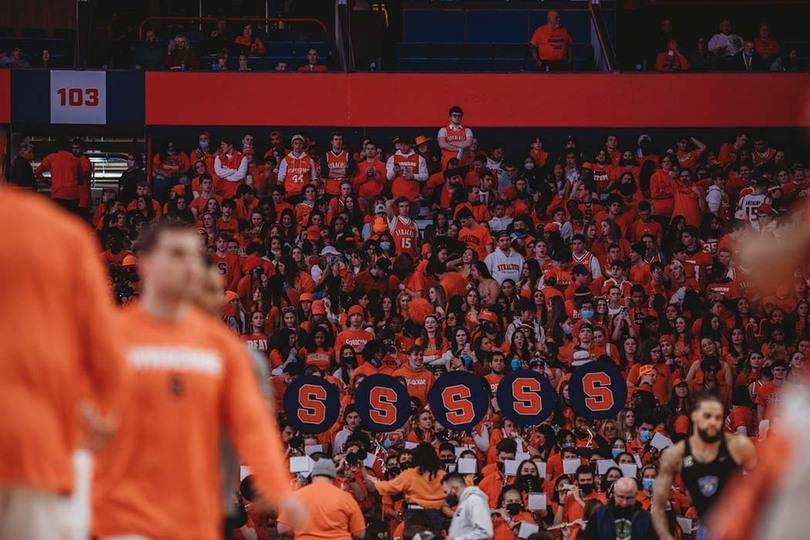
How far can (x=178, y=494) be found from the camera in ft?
18.6

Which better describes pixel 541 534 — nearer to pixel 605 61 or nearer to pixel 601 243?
pixel 601 243

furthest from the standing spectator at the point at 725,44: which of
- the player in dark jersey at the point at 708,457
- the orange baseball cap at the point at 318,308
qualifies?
the player in dark jersey at the point at 708,457

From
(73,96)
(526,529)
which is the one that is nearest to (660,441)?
(526,529)

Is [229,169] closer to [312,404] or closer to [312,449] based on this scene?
[312,404]

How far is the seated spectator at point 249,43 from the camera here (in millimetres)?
26812

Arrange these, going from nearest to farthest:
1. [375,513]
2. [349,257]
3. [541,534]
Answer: [541,534]
[375,513]
[349,257]

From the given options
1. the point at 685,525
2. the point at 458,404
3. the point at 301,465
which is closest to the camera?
the point at 301,465

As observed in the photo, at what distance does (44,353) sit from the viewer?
4.51 metres

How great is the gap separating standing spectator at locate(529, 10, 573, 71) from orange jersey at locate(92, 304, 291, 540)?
2106 cm

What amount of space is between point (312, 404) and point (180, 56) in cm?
1256

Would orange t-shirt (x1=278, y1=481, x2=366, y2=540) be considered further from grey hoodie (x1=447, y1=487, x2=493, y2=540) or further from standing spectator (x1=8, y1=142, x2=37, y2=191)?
standing spectator (x1=8, y1=142, x2=37, y2=191)

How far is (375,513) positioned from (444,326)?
3638 mm

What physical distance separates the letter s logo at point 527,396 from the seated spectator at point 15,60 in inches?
536

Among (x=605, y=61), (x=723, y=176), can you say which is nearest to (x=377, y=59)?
(x=605, y=61)
